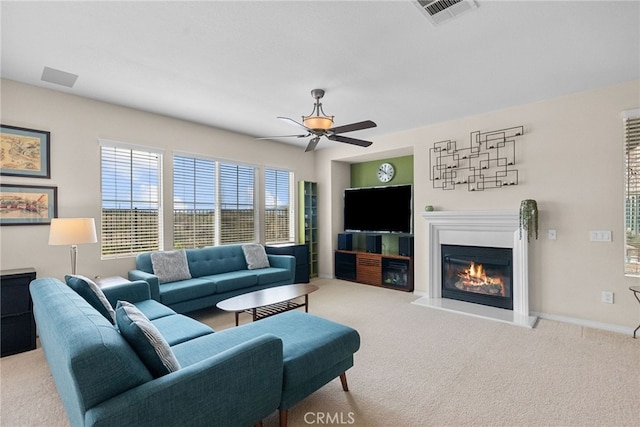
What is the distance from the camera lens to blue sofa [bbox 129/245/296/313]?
357 centimetres

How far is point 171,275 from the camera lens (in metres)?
3.93

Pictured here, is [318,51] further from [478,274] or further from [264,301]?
[478,274]

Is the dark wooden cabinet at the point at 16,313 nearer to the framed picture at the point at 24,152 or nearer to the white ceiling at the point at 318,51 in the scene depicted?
the framed picture at the point at 24,152

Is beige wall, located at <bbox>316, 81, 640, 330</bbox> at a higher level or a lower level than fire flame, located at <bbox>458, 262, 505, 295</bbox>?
higher

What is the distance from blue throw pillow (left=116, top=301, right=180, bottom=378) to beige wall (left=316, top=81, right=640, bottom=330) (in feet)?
14.0

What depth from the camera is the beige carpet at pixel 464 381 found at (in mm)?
2002

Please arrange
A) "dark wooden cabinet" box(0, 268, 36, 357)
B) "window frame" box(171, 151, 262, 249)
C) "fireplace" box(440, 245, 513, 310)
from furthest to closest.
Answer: "window frame" box(171, 151, 262, 249) → "fireplace" box(440, 245, 513, 310) → "dark wooden cabinet" box(0, 268, 36, 357)

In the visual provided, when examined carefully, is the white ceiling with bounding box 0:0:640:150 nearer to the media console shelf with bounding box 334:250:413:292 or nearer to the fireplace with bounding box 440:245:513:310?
the fireplace with bounding box 440:245:513:310

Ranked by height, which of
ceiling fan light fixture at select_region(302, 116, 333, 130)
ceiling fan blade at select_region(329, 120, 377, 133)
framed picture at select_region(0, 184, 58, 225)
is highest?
ceiling fan light fixture at select_region(302, 116, 333, 130)

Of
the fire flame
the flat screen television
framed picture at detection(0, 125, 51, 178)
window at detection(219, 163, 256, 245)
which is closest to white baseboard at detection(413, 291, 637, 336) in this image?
the fire flame

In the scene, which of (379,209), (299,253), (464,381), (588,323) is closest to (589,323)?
(588,323)

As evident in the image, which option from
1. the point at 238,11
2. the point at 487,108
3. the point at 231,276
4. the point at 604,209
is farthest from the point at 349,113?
the point at 604,209

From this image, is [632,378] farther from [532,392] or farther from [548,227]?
[548,227]

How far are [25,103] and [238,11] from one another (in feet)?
9.41
